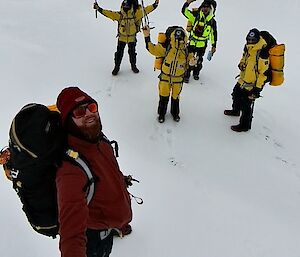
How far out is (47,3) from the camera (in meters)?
14.6

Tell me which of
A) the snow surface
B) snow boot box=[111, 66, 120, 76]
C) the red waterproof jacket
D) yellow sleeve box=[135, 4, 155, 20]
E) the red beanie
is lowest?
the snow surface

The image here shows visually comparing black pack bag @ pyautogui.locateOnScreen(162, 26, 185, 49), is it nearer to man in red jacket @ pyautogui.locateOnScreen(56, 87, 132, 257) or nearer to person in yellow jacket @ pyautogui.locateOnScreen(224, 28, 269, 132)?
person in yellow jacket @ pyautogui.locateOnScreen(224, 28, 269, 132)

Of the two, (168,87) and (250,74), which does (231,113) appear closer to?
(250,74)

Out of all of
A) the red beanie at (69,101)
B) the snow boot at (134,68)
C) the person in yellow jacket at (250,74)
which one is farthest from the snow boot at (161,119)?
the red beanie at (69,101)

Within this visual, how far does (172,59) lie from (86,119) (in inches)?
181

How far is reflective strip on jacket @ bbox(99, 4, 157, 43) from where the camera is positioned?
8594 millimetres

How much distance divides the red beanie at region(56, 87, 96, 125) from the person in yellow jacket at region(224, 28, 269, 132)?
4.60 meters

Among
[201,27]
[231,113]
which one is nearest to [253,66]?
[231,113]

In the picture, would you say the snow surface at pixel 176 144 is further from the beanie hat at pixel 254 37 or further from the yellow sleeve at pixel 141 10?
the beanie hat at pixel 254 37

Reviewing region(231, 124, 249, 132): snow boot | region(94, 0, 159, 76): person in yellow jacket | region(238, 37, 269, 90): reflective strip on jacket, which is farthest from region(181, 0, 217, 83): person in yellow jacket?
region(231, 124, 249, 132): snow boot

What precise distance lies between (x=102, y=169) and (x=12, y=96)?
597 centimetres

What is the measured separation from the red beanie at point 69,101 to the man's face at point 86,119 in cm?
3

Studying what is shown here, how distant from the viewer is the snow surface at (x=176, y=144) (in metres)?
5.00

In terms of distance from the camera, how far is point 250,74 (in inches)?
270
